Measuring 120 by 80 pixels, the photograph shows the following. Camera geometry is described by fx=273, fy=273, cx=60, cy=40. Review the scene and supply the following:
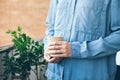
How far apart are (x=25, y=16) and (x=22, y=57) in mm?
1755

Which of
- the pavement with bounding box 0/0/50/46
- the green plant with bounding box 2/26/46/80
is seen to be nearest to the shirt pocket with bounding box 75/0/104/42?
the green plant with bounding box 2/26/46/80

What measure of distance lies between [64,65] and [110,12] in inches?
13.5

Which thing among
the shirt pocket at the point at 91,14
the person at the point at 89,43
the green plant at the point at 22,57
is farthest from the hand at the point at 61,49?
the green plant at the point at 22,57

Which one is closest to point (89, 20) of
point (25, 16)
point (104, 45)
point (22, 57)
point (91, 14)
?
point (91, 14)

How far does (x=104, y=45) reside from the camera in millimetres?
1284

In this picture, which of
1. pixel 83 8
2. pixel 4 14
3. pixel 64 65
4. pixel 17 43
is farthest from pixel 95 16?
pixel 4 14

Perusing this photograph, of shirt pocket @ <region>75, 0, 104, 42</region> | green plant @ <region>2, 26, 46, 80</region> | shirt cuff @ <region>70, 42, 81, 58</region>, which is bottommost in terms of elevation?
green plant @ <region>2, 26, 46, 80</region>

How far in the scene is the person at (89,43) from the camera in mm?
1291

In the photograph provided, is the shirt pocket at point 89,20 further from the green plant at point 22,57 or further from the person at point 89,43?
the green plant at point 22,57

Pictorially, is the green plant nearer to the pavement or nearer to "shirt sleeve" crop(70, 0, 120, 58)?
"shirt sleeve" crop(70, 0, 120, 58)

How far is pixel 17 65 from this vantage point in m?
2.13

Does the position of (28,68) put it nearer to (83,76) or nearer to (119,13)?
(83,76)

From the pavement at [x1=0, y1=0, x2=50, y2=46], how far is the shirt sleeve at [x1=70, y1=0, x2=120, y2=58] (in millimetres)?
2430

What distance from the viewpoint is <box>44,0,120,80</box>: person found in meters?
1.29
